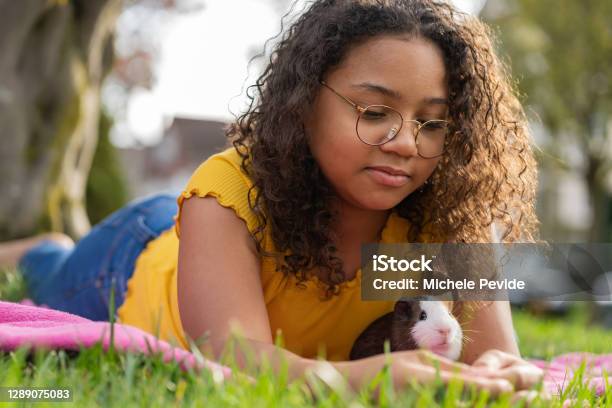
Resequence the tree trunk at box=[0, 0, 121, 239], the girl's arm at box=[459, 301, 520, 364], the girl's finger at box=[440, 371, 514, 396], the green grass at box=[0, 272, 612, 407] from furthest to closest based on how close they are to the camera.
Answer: the tree trunk at box=[0, 0, 121, 239], the girl's arm at box=[459, 301, 520, 364], the girl's finger at box=[440, 371, 514, 396], the green grass at box=[0, 272, 612, 407]

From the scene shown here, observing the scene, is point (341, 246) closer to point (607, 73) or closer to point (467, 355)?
point (467, 355)

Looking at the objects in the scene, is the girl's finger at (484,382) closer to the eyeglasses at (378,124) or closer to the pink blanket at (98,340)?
the pink blanket at (98,340)

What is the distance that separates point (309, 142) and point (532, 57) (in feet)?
46.3

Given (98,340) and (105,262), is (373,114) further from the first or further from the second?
(105,262)

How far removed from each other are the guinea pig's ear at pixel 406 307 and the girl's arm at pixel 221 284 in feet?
1.15

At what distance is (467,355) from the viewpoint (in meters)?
2.02

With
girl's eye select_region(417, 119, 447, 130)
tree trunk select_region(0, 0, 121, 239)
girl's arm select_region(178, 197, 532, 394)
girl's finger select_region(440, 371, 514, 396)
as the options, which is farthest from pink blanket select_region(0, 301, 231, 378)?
tree trunk select_region(0, 0, 121, 239)

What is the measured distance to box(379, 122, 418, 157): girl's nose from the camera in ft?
6.41

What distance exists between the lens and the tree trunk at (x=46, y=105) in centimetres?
527

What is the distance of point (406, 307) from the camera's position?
6.40 feet

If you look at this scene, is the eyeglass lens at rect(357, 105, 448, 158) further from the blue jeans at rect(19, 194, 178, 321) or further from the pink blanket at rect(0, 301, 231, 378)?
the blue jeans at rect(19, 194, 178, 321)

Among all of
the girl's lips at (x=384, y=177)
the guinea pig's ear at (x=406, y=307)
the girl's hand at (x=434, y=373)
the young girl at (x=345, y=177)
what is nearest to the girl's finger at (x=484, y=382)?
the girl's hand at (x=434, y=373)

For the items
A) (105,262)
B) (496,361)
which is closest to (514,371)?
(496,361)

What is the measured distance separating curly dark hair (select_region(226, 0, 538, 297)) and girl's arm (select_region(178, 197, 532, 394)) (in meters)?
0.10
